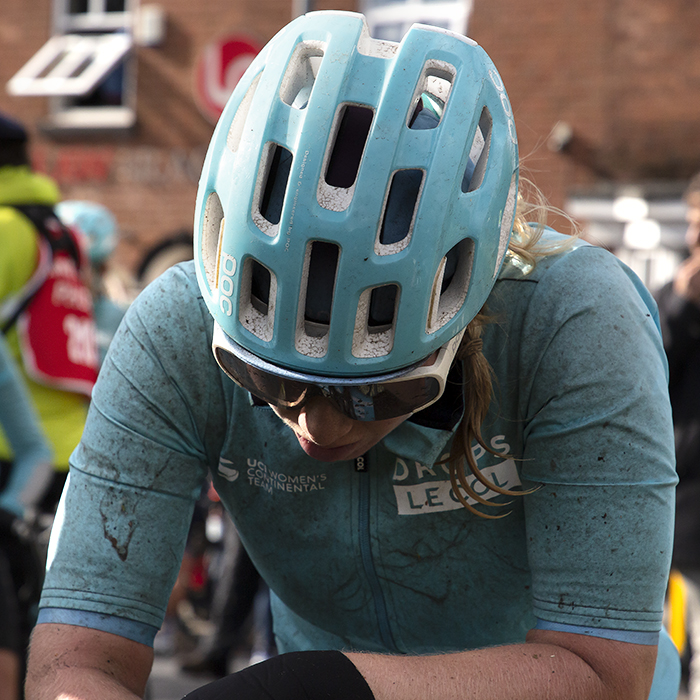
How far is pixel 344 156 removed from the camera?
1.42 meters

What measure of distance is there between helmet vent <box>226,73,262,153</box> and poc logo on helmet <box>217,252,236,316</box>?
182mm

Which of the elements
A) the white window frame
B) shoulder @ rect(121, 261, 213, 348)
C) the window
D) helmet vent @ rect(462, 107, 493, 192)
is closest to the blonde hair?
helmet vent @ rect(462, 107, 493, 192)

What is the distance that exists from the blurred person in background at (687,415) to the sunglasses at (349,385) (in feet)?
9.66

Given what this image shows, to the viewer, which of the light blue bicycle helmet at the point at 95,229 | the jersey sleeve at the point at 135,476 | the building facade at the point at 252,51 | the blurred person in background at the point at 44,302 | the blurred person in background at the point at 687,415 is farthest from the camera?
the building facade at the point at 252,51

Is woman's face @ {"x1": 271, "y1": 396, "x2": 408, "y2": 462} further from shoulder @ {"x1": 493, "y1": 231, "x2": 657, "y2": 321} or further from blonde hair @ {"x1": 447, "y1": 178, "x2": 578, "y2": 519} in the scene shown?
shoulder @ {"x1": 493, "y1": 231, "x2": 657, "y2": 321}

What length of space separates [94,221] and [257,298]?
547cm

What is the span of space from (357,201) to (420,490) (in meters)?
0.55

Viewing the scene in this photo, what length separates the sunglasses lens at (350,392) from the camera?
4.68ft

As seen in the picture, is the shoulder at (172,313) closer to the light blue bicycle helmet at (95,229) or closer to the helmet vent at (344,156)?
the helmet vent at (344,156)

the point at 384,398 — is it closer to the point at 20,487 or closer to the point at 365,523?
the point at 365,523

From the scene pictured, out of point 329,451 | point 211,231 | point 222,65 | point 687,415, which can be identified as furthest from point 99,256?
point 329,451

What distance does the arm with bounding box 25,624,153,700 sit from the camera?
1494mm

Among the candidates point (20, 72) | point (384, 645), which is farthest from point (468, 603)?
point (20, 72)

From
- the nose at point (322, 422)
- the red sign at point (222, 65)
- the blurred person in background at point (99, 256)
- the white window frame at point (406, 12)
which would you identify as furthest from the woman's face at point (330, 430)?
the white window frame at point (406, 12)
